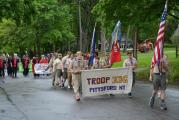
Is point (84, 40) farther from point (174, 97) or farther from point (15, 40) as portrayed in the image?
point (174, 97)

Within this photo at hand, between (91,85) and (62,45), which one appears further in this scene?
(62,45)

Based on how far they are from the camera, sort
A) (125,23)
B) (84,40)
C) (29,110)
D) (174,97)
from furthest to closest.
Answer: (84,40) < (125,23) < (174,97) < (29,110)

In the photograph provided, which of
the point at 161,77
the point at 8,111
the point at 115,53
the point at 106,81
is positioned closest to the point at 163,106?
the point at 161,77

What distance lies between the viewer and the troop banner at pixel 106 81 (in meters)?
19.8

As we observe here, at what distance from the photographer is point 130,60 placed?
65.6 feet

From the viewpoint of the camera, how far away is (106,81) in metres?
20.0

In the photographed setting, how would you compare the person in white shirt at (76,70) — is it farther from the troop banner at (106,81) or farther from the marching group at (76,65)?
the troop banner at (106,81)

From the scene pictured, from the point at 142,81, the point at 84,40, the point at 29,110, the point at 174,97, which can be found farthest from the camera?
the point at 84,40

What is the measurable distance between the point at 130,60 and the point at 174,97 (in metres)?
2.06

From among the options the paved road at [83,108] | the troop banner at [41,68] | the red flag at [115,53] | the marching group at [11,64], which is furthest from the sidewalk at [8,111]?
the troop banner at [41,68]

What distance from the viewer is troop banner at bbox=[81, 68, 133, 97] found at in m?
19.8

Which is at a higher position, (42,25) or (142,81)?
(42,25)

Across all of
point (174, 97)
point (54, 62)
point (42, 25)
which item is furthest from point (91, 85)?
point (42, 25)

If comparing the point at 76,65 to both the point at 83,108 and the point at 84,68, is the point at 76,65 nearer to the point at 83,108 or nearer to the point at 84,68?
the point at 84,68
